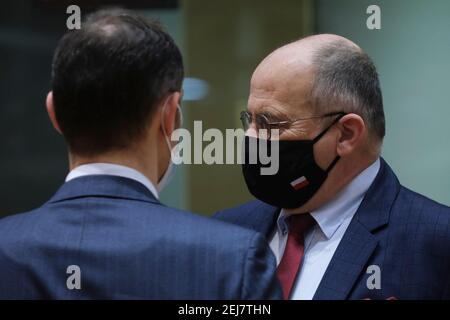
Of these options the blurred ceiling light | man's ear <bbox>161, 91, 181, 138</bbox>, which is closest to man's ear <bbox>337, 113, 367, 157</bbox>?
man's ear <bbox>161, 91, 181, 138</bbox>

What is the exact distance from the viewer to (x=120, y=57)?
4.81 feet

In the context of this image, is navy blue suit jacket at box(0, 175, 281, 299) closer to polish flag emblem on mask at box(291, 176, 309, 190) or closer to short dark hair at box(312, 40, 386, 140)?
polish flag emblem on mask at box(291, 176, 309, 190)

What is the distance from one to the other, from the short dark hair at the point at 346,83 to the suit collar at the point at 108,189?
896 mm

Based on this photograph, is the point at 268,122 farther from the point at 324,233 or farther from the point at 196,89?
the point at 196,89

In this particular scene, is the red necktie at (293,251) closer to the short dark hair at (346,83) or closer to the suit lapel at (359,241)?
the suit lapel at (359,241)

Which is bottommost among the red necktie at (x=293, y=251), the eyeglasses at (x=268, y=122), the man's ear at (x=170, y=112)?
the red necktie at (x=293, y=251)

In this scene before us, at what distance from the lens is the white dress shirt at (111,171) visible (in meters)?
1.51

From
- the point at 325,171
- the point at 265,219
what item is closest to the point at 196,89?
the point at 265,219

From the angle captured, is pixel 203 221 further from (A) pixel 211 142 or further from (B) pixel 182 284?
(A) pixel 211 142

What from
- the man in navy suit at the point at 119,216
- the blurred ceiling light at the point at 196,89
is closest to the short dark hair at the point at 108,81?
the man in navy suit at the point at 119,216

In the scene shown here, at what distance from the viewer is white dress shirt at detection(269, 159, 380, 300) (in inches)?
82.4

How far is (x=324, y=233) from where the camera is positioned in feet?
7.13
